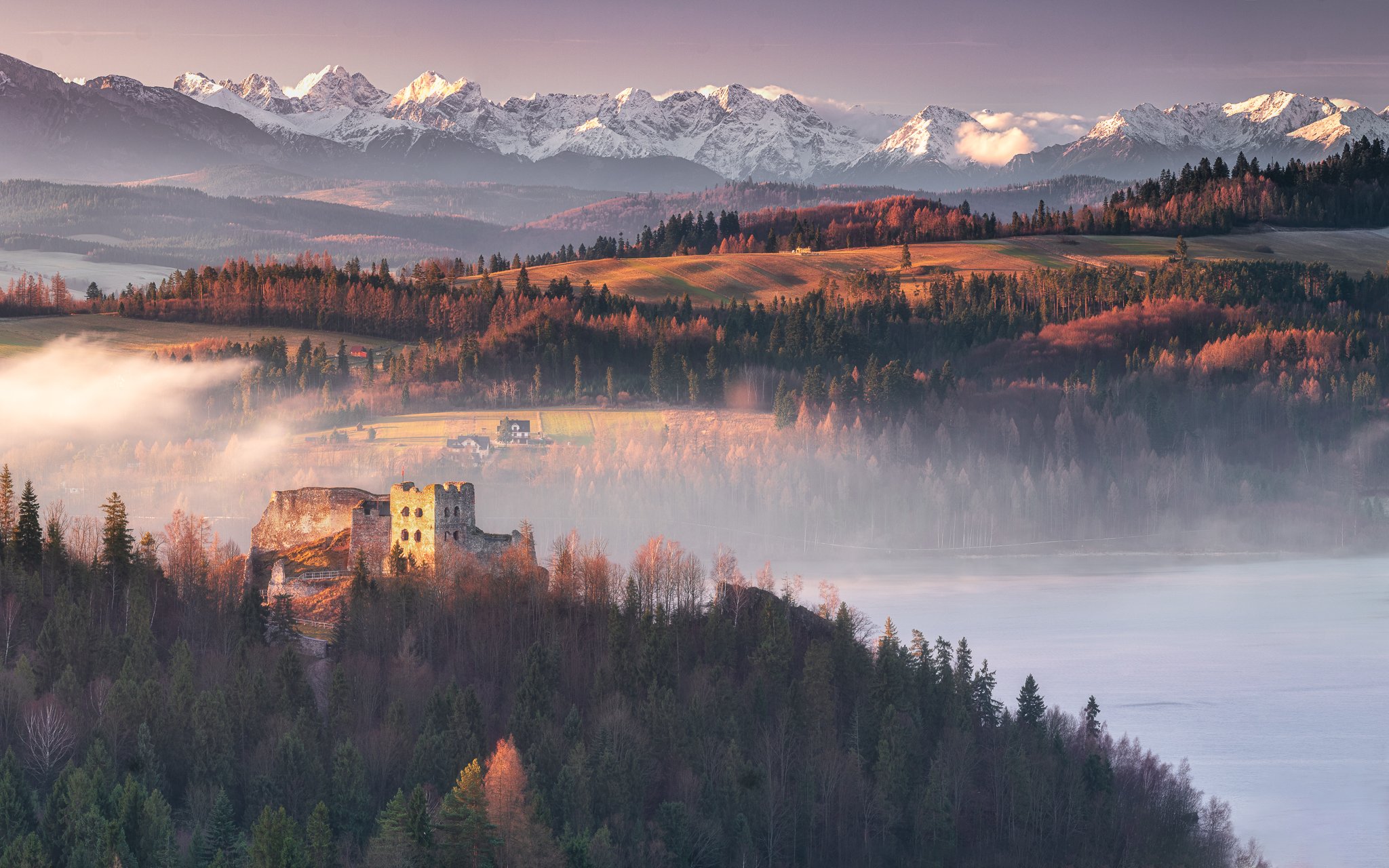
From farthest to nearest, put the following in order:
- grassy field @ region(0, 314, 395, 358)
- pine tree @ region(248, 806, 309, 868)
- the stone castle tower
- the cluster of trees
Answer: grassy field @ region(0, 314, 395, 358) → the stone castle tower → the cluster of trees → pine tree @ region(248, 806, 309, 868)

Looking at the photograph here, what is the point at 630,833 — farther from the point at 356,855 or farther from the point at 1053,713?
the point at 1053,713

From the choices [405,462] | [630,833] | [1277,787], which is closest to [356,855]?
[630,833]

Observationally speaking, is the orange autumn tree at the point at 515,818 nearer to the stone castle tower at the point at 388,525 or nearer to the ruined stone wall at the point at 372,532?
the stone castle tower at the point at 388,525

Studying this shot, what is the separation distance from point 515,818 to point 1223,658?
78.0 m

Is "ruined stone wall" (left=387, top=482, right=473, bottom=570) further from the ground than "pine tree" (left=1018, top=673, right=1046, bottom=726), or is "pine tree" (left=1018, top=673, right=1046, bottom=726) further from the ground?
"ruined stone wall" (left=387, top=482, right=473, bottom=570)

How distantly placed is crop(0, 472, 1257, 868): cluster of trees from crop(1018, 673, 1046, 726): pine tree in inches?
9.2

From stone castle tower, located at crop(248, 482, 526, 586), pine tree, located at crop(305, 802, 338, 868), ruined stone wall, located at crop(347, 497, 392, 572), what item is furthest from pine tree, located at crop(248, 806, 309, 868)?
ruined stone wall, located at crop(347, 497, 392, 572)

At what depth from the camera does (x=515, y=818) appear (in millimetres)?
61656

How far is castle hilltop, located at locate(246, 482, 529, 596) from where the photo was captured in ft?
253

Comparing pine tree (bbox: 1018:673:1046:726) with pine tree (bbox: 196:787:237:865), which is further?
pine tree (bbox: 1018:673:1046:726)

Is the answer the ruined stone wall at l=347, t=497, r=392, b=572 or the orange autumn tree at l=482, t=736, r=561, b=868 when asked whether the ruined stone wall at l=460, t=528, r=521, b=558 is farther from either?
the orange autumn tree at l=482, t=736, r=561, b=868

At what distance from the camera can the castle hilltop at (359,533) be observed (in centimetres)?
7712

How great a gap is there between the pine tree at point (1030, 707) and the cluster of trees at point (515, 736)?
0.76ft

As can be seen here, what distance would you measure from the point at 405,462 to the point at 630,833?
321 feet
